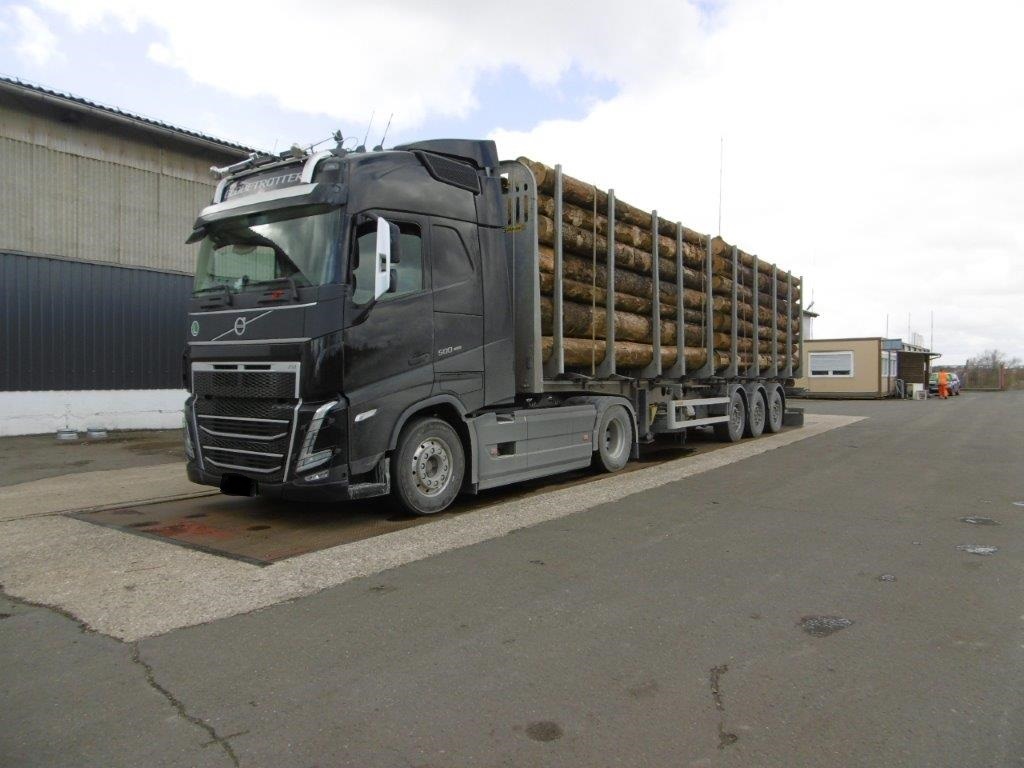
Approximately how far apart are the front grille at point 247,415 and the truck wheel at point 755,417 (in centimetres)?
1093

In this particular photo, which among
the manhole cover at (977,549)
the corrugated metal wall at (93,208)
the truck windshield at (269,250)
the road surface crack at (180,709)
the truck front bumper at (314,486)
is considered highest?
the corrugated metal wall at (93,208)

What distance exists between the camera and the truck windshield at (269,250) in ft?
19.9

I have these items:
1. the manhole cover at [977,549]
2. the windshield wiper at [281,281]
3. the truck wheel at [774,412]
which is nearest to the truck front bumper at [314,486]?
the windshield wiper at [281,281]

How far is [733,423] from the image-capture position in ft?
46.0

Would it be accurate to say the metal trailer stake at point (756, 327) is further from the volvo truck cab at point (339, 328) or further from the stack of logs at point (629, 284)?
the volvo truck cab at point (339, 328)

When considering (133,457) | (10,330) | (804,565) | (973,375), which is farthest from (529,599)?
(973,375)

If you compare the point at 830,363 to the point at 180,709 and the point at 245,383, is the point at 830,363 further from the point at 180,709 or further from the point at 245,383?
the point at 180,709

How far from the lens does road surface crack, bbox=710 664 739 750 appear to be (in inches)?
112

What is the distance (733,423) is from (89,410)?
13.1m

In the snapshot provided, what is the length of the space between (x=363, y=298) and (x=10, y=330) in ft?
36.3

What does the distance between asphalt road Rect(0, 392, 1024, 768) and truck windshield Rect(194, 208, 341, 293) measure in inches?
107

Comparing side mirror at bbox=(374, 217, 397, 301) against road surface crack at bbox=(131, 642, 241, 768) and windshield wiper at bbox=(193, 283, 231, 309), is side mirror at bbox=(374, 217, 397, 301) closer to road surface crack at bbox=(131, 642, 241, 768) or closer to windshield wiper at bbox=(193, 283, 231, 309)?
windshield wiper at bbox=(193, 283, 231, 309)

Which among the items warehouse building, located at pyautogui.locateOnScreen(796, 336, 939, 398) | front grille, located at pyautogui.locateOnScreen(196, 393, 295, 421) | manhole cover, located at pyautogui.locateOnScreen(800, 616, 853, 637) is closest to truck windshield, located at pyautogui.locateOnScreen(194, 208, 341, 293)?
front grille, located at pyautogui.locateOnScreen(196, 393, 295, 421)

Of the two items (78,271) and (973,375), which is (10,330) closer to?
(78,271)
